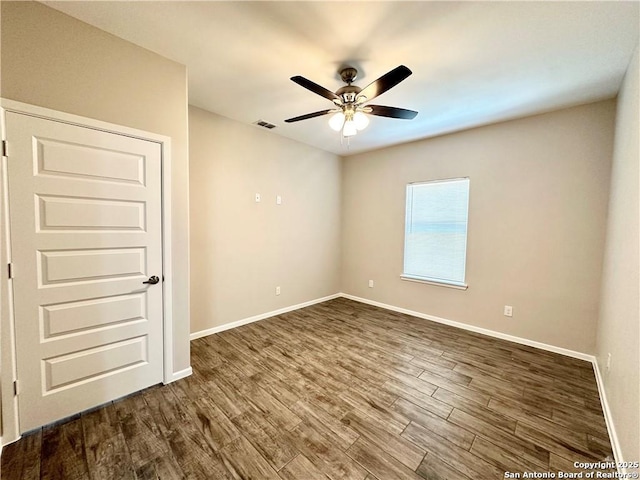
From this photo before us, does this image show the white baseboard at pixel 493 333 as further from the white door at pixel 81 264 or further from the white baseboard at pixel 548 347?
the white door at pixel 81 264

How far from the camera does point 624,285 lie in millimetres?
1672

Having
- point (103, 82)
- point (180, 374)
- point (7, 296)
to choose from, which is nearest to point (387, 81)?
point (103, 82)

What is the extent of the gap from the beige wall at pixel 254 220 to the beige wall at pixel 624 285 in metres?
3.51

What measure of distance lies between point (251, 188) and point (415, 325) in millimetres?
3071

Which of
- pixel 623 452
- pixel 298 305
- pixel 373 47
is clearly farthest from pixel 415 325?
pixel 373 47

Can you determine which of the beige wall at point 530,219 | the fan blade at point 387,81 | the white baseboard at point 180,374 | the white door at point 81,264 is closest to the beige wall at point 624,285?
the beige wall at point 530,219

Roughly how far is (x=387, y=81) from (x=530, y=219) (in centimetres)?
256

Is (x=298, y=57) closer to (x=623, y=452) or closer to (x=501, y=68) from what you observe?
(x=501, y=68)

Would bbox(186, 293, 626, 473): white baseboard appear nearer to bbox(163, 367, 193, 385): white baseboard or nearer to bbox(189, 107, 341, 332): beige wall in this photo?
bbox(189, 107, 341, 332): beige wall

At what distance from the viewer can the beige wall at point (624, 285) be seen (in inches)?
54.2

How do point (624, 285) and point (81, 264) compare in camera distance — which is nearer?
point (624, 285)

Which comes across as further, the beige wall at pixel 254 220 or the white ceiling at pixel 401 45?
the beige wall at pixel 254 220

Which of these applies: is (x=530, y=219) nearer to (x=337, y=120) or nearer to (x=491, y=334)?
(x=491, y=334)

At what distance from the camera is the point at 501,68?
2.11 metres
